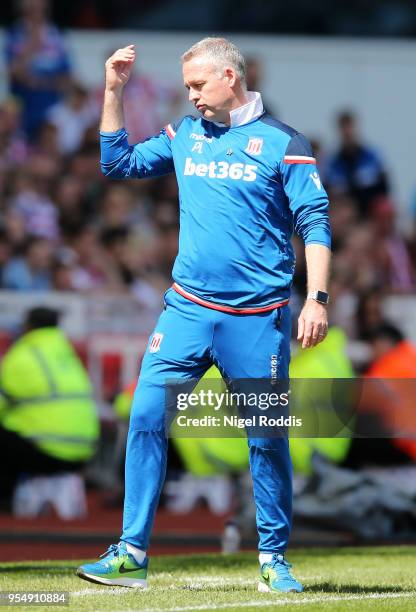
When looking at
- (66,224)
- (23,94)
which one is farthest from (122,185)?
(23,94)

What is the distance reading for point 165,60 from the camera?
54.0 feet

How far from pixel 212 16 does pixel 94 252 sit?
16.3 ft

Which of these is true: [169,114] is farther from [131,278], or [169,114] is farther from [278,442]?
[278,442]

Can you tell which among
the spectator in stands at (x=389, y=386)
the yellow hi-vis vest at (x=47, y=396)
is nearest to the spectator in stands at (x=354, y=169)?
the spectator in stands at (x=389, y=386)

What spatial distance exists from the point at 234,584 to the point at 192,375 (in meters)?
1.02

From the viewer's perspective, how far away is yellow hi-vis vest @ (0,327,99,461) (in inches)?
418

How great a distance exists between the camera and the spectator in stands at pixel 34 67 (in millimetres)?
14977

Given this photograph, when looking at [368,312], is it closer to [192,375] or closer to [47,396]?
[47,396]

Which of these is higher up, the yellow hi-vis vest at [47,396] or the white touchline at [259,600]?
the white touchline at [259,600]

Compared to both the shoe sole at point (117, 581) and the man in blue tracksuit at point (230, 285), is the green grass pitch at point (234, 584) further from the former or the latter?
the man in blue tracksuit at point (230, 285)

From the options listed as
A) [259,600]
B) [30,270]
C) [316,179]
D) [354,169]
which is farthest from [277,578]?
[354,169]

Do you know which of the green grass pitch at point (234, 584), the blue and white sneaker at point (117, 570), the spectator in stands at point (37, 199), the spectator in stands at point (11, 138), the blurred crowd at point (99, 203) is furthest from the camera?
the spectator in stands at point (11, 138)

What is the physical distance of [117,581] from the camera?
562cm

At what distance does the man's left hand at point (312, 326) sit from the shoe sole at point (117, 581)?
3.75 feet
